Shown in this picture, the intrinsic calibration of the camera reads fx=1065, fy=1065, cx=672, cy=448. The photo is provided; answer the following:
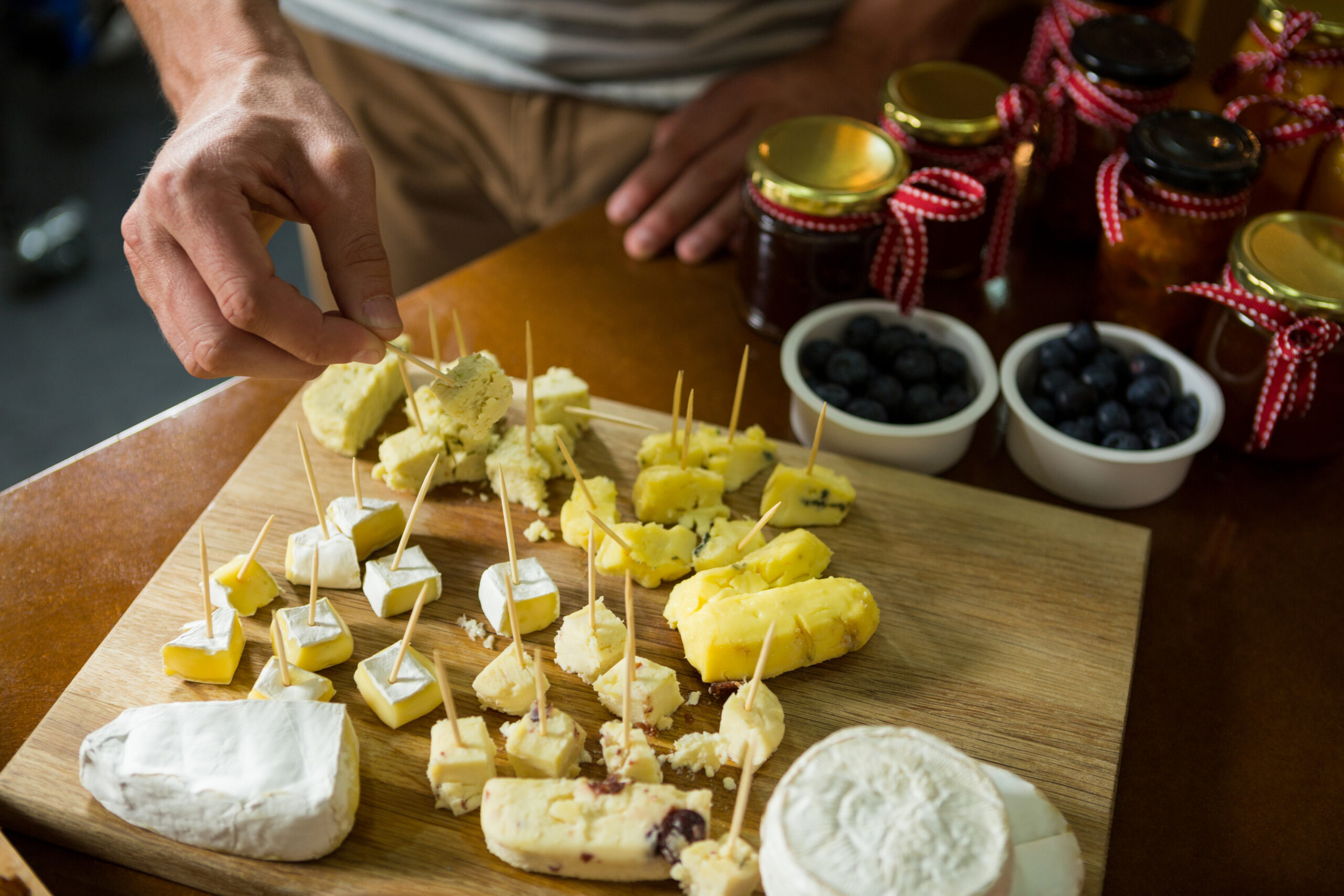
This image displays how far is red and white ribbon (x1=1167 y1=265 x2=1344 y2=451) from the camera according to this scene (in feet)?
5.08

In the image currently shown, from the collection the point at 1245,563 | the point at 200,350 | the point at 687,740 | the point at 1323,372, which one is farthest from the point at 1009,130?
the point at 200,350

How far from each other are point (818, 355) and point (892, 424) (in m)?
0.17

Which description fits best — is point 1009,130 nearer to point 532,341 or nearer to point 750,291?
point 750,291

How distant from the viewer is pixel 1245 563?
65.7 inches

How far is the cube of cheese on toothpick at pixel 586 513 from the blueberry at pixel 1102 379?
78 cm

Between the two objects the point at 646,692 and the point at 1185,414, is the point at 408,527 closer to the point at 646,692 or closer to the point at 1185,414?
the point at 646,692

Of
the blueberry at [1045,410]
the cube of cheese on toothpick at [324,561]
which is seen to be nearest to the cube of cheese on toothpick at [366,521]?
the cube of cheese on toothpick at [324,561]

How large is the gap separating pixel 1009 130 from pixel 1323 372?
0.67m

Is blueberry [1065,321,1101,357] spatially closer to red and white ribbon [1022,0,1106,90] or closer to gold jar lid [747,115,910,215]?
gold jar lid [747,115,910,215]

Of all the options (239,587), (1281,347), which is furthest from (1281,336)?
(239,587)

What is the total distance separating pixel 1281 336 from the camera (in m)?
1.57

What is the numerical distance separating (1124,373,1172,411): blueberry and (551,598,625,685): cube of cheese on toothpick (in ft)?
2.96

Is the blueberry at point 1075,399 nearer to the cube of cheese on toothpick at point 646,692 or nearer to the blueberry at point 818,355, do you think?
the blueberry at point 818,355

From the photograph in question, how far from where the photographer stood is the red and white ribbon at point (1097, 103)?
1875mm
